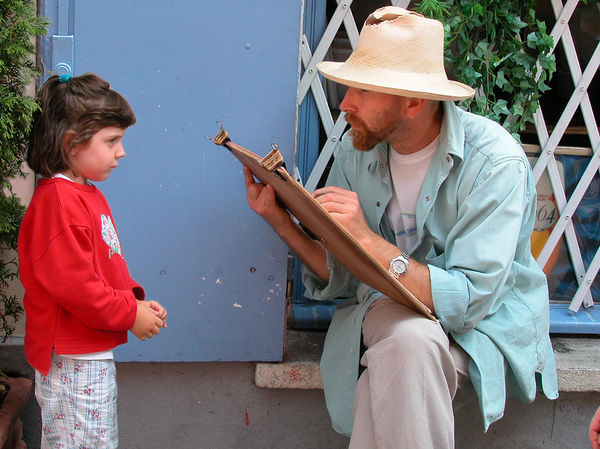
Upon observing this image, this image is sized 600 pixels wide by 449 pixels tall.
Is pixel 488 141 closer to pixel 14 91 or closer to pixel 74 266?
pixel 74 266

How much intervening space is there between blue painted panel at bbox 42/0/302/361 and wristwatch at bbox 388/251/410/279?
0.55 meters

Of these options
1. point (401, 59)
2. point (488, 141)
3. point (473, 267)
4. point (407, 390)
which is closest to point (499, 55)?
point (488, 141)

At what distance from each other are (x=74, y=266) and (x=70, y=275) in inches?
1.0

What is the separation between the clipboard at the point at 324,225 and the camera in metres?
2.02

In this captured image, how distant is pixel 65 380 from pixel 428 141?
1.40 m

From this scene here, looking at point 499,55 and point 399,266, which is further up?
point 499,55

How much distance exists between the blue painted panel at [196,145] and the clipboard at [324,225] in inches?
12.4

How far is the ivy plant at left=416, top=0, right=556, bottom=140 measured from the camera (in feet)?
9.95

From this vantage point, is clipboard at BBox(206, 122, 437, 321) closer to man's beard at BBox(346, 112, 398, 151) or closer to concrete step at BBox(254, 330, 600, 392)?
man's beard at BBox(346, 112, 398, 151)

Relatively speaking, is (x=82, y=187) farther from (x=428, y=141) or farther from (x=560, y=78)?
(x=560, y=78)

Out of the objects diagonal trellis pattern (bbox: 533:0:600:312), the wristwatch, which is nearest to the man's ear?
the wristwatch

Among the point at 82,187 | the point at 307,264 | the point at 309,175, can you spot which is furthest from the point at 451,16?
the point at 82,187

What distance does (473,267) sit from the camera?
2299 millimetres

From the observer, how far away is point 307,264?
2.71 metres
